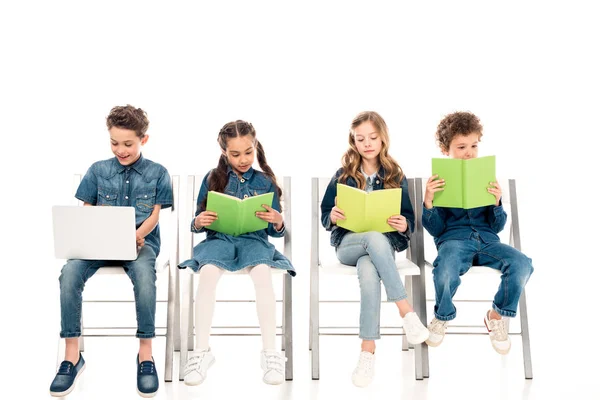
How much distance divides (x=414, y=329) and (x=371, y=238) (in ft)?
1.45

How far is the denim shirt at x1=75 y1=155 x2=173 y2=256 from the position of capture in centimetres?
364

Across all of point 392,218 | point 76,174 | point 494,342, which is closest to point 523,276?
point 494,342

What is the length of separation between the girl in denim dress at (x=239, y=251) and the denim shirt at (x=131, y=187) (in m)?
0.20

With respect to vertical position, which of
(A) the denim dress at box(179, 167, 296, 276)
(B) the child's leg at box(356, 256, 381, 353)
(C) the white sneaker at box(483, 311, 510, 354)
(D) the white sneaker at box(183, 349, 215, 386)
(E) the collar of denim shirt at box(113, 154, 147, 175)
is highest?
(E) the collar of denim shirt at box(113, 154, 147, 175)

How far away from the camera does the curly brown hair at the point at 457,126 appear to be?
3701mm

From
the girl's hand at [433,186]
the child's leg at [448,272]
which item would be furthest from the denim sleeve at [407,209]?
the child's leg at [448,272]

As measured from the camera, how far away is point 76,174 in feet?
12.4

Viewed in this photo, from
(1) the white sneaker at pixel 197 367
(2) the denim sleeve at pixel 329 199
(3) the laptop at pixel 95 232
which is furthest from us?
(2) the denim sleeve at pixel 329 199

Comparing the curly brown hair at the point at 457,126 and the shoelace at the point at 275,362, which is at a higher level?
the curly brown hair at the point at 457,126

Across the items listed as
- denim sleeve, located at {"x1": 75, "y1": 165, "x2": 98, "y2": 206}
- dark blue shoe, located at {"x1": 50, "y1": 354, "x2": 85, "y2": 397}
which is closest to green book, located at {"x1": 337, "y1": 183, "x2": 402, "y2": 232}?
denim sleeve, located at {"x1": 75, "y1": 165, "x2": 98, "y2": 206}

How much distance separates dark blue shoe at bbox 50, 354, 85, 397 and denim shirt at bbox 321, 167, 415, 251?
51.8 inches

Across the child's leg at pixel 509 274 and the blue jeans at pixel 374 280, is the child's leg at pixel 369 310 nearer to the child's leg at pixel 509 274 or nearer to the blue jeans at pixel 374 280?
the blue jeans at pixel 374 280

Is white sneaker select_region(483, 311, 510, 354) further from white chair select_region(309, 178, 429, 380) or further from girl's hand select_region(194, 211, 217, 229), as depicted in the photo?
girl's hand select_region(194, 211, 217, 229)

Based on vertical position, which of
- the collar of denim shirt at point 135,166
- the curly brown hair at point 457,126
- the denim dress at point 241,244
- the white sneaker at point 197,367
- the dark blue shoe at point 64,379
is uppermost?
the curly brown hair at point 457,126
